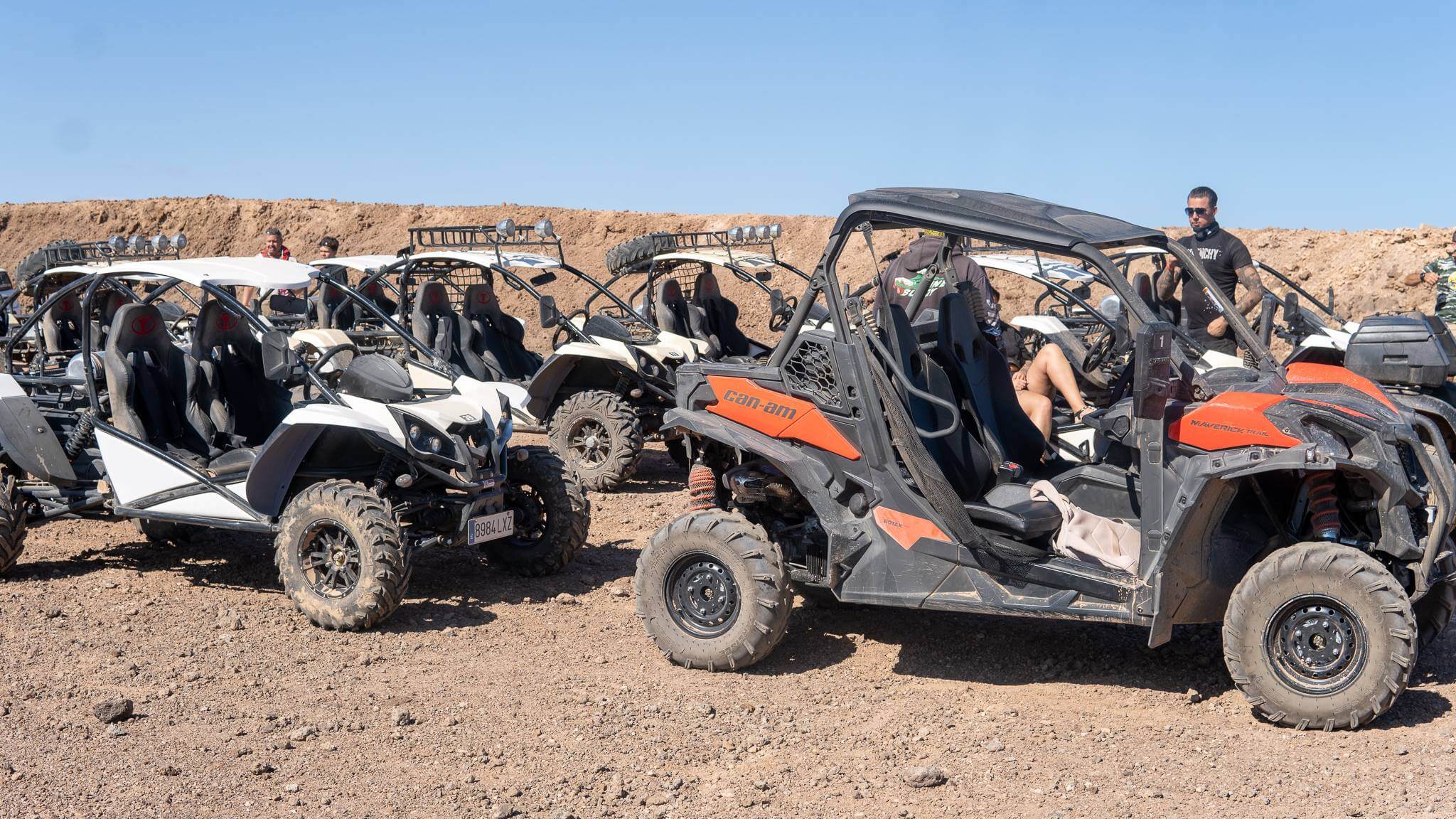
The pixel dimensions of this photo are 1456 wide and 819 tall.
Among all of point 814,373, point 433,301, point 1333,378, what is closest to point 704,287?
point 433,301

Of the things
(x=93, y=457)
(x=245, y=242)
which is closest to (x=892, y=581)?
(x=93, y=457)

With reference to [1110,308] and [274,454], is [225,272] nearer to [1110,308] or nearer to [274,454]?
[274,454]

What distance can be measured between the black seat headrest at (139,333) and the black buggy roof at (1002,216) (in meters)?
4.25

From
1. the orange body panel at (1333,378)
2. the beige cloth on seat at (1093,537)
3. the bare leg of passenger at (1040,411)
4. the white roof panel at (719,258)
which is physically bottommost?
the beige cloth on seat at (1093,537)

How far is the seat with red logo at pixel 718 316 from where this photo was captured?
11750mm

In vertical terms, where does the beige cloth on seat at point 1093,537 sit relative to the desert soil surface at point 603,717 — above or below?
above

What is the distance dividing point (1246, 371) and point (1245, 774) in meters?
1.62

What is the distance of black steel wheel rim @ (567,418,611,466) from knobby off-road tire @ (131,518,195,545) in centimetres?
294

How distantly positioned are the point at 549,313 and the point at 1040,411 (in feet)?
14.9

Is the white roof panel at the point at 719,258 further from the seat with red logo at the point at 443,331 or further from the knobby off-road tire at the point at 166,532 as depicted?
the knobby off-road tire at the point at 166,532

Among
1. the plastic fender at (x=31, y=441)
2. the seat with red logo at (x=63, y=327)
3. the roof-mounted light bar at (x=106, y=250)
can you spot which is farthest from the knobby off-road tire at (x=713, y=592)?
the seat with red logo at (x=63, y=327)

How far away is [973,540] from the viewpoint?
5.22 metres

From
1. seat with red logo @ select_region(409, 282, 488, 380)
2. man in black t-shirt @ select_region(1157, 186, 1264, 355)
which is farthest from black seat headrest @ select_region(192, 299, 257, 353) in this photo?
man in black t-shirt @ select_region(1157, 186, 1264, 355)

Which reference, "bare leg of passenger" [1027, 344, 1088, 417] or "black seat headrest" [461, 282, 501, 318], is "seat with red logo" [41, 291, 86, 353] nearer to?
"black seat headrest" [461, 282, 501, 318]
